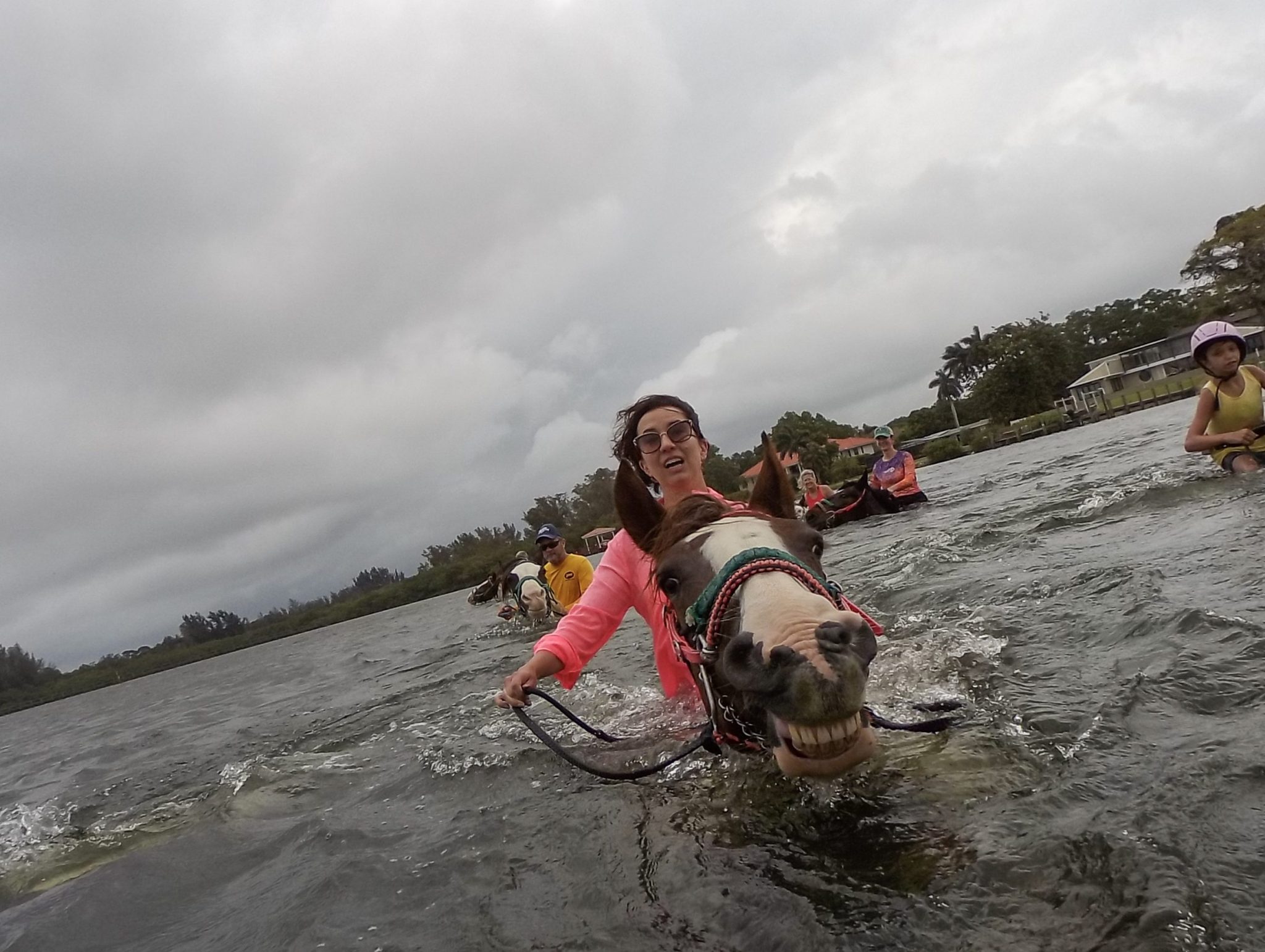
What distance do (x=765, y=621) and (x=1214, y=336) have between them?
750cm

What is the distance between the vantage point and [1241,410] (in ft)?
26.2

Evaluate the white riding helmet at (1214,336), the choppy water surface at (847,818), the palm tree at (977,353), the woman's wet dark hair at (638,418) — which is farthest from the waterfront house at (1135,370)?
the woman's wet dark hair at (638,418)

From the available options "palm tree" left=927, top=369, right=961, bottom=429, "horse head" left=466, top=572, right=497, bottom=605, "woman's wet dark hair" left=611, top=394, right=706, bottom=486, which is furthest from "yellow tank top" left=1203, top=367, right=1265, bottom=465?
"palm tree" left=927, top=369, right=961, bottom=429

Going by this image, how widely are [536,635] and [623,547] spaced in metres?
10.4

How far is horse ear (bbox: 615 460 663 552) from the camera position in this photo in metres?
3.56

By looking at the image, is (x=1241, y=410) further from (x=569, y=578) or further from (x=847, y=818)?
(x=569, y=578)

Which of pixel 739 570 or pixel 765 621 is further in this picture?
pixel 739 570

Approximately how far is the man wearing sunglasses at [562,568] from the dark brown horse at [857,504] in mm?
6641

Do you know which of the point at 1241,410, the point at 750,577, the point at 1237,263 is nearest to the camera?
the point at 750,577

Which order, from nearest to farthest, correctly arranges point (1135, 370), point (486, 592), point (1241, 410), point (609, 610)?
point (609, 610), point (1241, 410), point (486, 592), point (1135, 370)

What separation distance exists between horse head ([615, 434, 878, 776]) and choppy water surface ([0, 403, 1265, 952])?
46cm

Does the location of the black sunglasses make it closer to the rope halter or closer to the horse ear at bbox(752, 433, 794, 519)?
the horse ear at bbox(752, 433, 794, 519)

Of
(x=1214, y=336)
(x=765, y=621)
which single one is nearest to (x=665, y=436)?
(x=765, y=621)

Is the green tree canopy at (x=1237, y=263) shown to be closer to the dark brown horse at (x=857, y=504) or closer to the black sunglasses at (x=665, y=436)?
the dark brown horse at (x=857, y=504)
